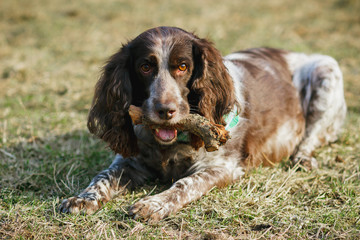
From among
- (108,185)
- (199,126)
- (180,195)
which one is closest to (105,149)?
(108,185)

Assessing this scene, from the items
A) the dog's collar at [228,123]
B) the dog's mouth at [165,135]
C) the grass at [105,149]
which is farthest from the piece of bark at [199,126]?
the grass at [105,149]

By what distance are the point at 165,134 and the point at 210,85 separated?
587 mm

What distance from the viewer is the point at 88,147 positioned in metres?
4.41

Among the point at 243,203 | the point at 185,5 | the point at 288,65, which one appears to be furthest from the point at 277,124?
the point at 185,5

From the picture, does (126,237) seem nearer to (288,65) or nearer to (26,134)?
(26,134)

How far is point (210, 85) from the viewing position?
3.35 m

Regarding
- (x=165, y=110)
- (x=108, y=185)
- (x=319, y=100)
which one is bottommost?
(x=108, y=185)

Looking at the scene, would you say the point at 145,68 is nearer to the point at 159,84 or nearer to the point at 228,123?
the point at 159,84

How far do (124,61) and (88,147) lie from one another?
4.70ft

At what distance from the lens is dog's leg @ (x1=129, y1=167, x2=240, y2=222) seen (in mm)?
2896

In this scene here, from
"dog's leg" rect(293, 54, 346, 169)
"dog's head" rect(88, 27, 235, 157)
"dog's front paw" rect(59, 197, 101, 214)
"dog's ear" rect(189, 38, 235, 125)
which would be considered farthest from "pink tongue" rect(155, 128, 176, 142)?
"dog's leg" rect(293, 54, 346, 169)

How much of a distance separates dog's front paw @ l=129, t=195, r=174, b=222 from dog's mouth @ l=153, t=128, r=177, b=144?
0.44 m

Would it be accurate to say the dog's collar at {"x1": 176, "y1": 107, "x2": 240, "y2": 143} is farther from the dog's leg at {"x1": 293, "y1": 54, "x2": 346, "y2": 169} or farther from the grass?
the dog's leg at {"x1": 293, "y1": 54, "x2": 346, "y2": 169}

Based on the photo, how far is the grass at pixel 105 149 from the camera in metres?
2.83
